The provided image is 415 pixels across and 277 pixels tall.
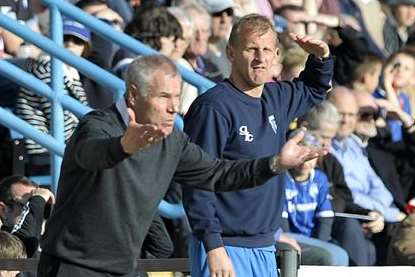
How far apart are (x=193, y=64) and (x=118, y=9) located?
1.13 m

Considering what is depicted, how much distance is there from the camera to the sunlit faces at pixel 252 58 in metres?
7.00

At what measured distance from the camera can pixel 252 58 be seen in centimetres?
701

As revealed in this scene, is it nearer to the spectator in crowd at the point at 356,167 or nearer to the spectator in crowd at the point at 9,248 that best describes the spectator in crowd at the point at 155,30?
the spectator in crowd at the point at 356,167

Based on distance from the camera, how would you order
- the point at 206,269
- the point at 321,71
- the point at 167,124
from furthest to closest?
the point at 321,71 < the point at 206,269 < the point at 167,124

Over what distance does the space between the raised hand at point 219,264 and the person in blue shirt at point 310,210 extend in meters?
3.09

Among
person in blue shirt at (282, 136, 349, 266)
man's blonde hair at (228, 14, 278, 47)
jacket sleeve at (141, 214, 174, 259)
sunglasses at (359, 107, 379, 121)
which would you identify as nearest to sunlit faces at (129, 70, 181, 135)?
man's blonde hair at (228, 14, 278, 47)

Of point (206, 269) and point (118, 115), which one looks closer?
point (118, 115)

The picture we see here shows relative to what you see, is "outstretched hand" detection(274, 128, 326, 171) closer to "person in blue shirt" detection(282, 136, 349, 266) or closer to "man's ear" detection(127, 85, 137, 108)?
"man's ear" detection(127, 85, 137, 108)

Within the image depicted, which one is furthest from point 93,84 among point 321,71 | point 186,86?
point 321,71

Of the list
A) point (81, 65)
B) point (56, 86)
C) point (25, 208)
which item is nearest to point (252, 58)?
point (25, 208)

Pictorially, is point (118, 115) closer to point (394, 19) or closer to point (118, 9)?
point (118, 9)

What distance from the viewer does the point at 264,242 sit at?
7.04 metres

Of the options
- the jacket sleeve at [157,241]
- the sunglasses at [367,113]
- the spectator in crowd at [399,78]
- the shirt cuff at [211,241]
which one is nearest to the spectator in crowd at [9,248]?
the jacket sleeve at [157,241]

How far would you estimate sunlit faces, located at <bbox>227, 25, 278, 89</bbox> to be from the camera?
23.0 feet
